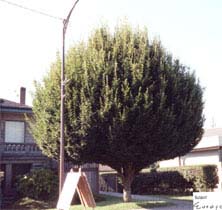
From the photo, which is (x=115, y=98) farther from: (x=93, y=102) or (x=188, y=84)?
(x=188, y=84)

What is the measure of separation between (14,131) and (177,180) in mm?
12060

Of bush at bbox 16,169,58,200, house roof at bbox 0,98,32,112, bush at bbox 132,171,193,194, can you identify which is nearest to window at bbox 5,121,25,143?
house roof at bbox 0,98,32,112

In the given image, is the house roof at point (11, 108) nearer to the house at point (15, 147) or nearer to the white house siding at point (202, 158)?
the house at point (15, 147)

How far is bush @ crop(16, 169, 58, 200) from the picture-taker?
24562mm

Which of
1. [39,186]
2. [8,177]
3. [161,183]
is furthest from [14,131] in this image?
[161,183]

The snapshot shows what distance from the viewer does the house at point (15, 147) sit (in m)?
27.8

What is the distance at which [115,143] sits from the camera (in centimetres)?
2000

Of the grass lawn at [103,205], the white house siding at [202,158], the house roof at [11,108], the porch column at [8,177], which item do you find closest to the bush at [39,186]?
the grass lawn at [103,205]

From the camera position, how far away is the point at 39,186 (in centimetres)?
2459

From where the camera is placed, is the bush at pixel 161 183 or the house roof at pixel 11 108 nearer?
the house roof at pixel 11 108

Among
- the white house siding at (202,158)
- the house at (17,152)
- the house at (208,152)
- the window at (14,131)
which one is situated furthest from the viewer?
the white house siding at (202,158)

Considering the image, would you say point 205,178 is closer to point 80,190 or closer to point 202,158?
point 202,158

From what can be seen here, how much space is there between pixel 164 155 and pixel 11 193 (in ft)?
37.0

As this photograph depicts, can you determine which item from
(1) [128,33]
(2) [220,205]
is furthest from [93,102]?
(2) [220,205]
